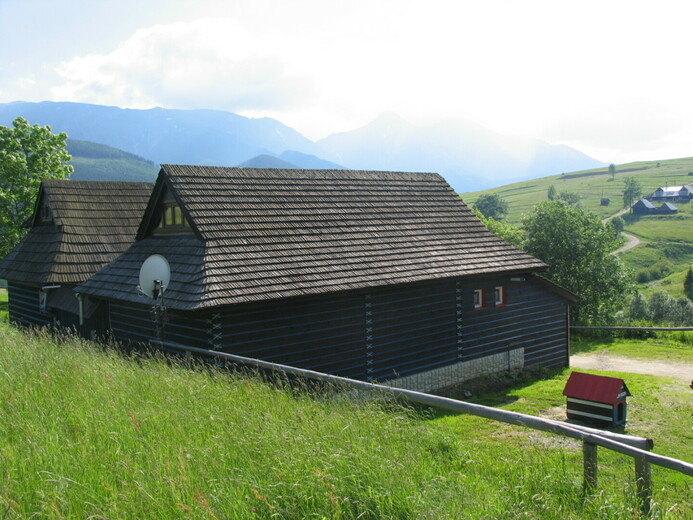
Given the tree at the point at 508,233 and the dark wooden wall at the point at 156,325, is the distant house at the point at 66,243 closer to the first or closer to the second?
the dark wooden wall at the point at 156,325

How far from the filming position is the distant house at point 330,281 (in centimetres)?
1105

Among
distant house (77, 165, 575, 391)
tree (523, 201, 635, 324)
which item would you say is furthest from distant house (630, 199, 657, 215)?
distant house (77, 165, 575, 391)

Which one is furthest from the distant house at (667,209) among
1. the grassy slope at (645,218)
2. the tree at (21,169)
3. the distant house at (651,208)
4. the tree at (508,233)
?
the tree at (21,169)

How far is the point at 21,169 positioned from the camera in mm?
26859

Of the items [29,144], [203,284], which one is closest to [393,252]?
[203,284]

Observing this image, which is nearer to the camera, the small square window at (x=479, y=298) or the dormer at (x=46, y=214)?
the small square window at (x=479, y=298)

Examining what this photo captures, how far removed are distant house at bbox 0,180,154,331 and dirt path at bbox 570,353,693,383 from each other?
16.2 m

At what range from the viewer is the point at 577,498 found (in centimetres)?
382

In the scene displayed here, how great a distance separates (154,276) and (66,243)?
7.45 m

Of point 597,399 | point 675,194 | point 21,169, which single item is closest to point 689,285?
point 597,399

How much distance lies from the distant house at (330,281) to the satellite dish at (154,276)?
22 cm

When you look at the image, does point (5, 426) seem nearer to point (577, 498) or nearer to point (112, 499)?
point (112, 499)

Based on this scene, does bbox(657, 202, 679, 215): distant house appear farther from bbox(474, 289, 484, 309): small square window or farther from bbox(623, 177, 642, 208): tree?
bbox(474, 289, 484, 309): small square window

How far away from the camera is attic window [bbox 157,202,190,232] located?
42.2 feet
